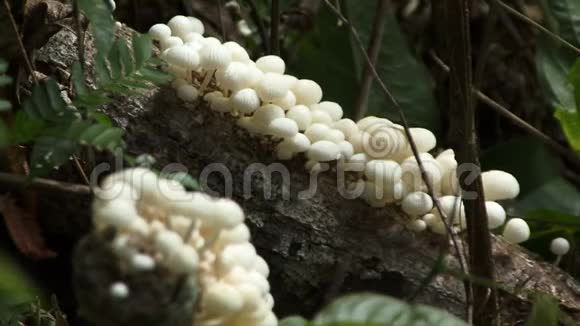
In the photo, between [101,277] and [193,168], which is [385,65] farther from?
[101,277]

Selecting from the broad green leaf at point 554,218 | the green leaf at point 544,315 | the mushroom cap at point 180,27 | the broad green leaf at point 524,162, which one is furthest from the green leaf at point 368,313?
the broad green leaf at point 524,162

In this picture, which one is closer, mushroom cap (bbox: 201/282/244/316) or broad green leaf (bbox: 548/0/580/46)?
mushroom cap (bbox: 201/282/244/316)

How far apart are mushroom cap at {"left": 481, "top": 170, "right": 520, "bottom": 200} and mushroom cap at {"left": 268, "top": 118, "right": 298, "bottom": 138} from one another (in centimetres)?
34

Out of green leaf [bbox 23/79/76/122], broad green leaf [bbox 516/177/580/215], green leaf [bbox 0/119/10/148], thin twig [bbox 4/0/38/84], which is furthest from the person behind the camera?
broad green leaf [bbox 516/177/580/215]

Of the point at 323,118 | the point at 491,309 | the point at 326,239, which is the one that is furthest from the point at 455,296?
the point at 323,118

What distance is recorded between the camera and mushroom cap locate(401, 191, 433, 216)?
1435 millimetres

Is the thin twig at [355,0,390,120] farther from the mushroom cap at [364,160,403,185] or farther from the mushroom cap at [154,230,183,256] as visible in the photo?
the mushroom cap at [154,230,183,256]

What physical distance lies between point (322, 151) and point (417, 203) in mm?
174

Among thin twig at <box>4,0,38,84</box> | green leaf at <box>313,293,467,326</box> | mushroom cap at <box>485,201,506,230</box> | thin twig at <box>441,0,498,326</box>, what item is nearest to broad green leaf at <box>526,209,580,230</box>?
mushroom cap at <box>485,201,506,230</box>

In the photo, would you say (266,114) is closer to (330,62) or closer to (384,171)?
(384,171)

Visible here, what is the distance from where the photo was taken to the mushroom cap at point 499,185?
149cm

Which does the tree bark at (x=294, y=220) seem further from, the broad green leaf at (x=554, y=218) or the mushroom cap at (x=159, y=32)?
the broad green leaf at (x=554, y=218)

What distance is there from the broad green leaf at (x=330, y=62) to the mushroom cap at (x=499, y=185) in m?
0.68

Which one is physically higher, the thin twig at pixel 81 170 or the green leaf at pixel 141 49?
the green leaf at pixel 141 49
